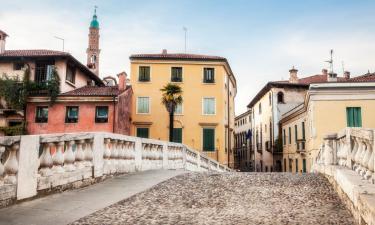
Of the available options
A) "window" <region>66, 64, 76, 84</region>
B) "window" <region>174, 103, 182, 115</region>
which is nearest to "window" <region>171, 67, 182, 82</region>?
"window" <region>174, 103, 182, 115</region>

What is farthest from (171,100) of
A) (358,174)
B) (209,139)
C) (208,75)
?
(358,174)

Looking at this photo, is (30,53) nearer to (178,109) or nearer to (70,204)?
(178,109)

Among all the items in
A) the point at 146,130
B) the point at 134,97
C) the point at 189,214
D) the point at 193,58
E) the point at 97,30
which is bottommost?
the point at 189,214

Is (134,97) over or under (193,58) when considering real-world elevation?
under

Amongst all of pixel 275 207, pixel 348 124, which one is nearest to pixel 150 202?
pixel 275 207

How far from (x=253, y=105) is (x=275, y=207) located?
182 feet

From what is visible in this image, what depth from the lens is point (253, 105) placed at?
61.1m

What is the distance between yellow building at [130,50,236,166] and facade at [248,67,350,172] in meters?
7.32

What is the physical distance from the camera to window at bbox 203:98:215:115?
38.9 m

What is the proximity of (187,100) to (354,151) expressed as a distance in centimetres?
3226

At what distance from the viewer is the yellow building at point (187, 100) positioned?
38.1m

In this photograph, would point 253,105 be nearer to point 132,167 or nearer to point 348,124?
point 348,124

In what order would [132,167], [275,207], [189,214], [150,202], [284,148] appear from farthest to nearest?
[284,148]
[132,167]
[150,202]
[275,207]
[189,214]

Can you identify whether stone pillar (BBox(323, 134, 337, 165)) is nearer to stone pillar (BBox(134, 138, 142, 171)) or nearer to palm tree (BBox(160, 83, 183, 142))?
stone pillar (BBox(134, 138, 142, 171))
